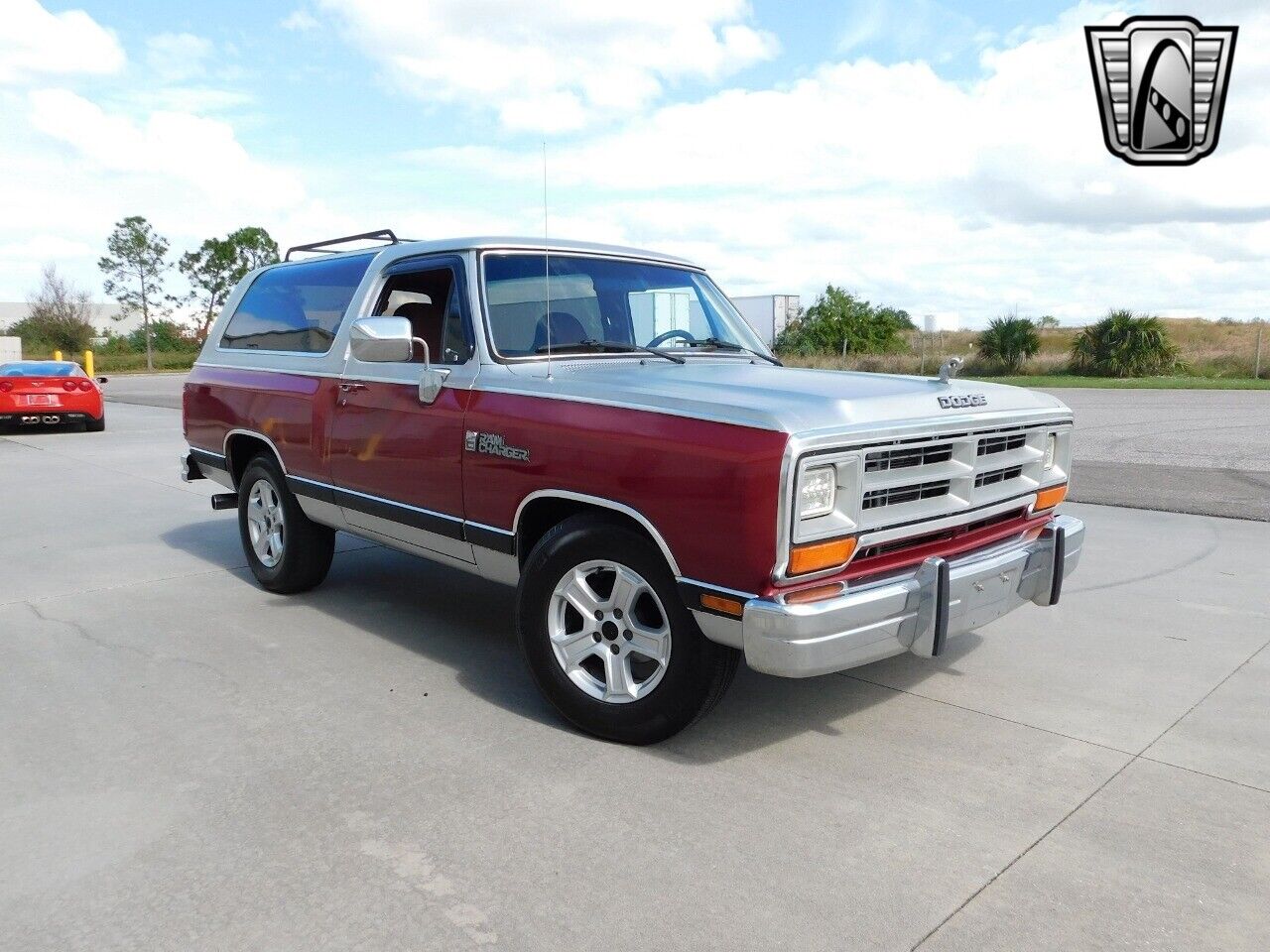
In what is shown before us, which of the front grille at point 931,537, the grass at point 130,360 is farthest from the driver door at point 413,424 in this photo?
the grass at point 130,360

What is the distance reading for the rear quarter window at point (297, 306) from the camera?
18.0ft

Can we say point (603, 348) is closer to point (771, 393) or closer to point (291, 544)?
point (771, 393)

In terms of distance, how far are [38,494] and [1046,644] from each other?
372 inches

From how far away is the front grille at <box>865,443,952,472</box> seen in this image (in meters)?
3.50

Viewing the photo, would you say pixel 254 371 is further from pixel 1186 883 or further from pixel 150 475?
pixel 150 475

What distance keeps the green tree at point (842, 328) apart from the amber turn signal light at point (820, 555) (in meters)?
33.2

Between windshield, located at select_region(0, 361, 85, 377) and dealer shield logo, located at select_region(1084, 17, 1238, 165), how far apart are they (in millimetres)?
16188

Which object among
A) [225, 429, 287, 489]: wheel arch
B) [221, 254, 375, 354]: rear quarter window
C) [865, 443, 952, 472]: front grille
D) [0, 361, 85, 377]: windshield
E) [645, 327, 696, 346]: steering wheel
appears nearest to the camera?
[865, 443, 952, 472]: front grille

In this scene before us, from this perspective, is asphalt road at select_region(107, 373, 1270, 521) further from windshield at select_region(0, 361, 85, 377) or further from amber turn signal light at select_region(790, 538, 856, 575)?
windshield at select_region(0, 361, 85, 377)

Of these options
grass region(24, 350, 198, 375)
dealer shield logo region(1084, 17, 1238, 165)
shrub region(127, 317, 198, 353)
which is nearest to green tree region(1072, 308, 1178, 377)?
dealer shield logo region(1084, 17, 1238, 165)

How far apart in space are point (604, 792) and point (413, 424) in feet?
6.59

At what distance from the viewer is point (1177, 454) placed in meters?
12.3

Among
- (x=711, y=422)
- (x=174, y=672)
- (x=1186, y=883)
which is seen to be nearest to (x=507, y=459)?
(x=711, y=422)

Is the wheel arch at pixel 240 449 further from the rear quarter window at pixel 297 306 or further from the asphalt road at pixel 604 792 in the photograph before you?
the asphalt road at pixel 604 792
